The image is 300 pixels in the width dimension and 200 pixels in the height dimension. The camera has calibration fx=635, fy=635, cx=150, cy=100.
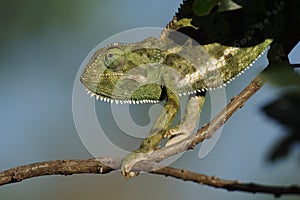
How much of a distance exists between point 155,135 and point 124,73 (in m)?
0.40

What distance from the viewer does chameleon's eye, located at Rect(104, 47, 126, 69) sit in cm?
221

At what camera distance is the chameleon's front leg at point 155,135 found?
5.71 ft

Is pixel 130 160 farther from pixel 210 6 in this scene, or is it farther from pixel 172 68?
pixel 172 68

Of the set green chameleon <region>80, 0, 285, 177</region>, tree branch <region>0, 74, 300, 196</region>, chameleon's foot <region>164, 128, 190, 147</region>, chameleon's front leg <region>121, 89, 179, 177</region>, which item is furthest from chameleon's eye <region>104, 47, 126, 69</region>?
tree branch <region>0, 74, 300, 196</region>

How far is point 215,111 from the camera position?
2.13m

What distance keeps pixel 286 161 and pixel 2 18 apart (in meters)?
6.15

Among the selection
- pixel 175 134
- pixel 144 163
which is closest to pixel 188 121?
pixel 175 134

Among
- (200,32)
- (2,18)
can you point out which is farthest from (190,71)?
(2,18)

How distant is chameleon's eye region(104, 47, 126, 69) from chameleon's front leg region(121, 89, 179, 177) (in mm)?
203

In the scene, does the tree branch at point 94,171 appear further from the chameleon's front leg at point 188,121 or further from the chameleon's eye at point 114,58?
the chameleon's eye at point 114,58

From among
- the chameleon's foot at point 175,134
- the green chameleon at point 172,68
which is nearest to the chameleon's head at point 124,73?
the green chameleon at point 172,68

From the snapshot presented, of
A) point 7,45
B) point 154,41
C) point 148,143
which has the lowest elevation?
point 7,45

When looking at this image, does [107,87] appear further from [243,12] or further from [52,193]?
[52,193]

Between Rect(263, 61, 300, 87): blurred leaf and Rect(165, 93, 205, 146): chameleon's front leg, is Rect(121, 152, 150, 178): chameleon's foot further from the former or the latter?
Rect(263, 61, 300, 87): blurred leaf
